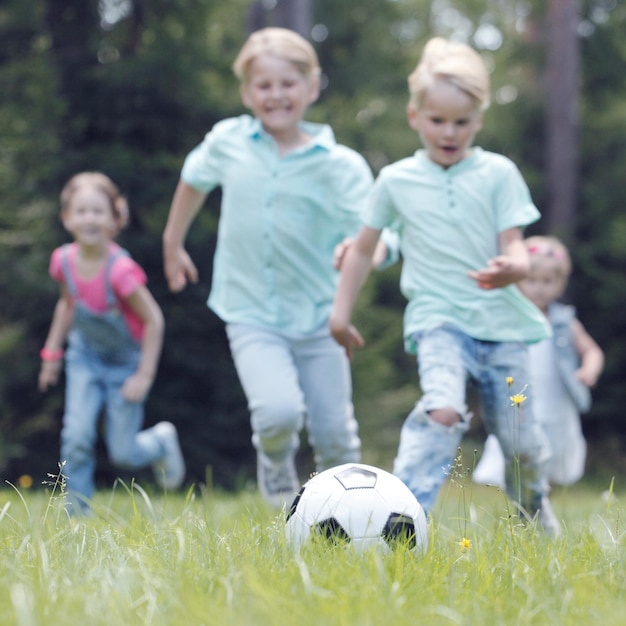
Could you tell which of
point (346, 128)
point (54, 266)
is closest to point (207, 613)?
point (54, 266)

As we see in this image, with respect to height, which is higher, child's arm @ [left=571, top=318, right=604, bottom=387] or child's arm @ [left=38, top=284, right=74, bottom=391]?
child's arm @ [left=38, top=284, right=74, bottom=391]

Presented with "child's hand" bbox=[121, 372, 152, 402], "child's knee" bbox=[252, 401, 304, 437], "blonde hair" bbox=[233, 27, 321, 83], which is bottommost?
"child's hand" bbox=[121, 372, 152, 402]

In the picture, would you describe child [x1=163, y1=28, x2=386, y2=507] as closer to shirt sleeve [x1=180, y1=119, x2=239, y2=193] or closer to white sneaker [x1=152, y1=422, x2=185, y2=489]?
shirt sleeve [x1=180, y1=119, x2=239, y2=193]

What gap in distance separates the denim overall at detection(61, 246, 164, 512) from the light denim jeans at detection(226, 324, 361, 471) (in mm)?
1402

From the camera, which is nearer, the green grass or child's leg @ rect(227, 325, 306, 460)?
the green grass

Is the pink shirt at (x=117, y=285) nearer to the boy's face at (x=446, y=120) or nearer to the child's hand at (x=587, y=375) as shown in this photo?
the boy's face at (x=446, y=120)

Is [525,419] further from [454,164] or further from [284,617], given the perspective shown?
[284,617]

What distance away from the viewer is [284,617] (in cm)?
215

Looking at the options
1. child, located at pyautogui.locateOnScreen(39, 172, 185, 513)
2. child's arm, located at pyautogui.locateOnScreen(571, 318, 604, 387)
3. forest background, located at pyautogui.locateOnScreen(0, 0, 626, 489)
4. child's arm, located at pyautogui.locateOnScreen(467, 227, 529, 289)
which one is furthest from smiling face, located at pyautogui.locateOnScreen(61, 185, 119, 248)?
child's arm, located at pyautogui.locateOnScreen(571, 318, 604, 387)

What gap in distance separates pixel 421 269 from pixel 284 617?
2586 millimetres

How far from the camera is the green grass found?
7.25 feet

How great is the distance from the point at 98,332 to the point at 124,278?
0.38 m

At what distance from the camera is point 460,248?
4.54 meters

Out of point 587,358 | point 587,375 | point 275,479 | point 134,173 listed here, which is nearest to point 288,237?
point 275,479
